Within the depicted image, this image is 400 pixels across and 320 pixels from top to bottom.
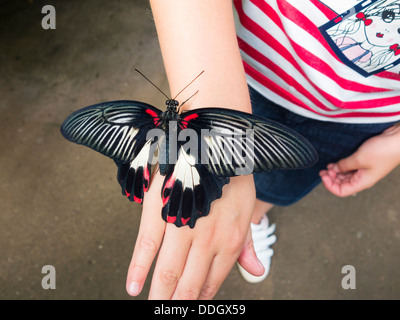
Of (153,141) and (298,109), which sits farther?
(298,109)

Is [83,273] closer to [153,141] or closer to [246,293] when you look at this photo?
[246,293]

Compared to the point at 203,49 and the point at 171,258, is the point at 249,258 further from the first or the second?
the point at 203,49

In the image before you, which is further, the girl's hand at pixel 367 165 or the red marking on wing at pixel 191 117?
the girl's hand at pixel 367 165

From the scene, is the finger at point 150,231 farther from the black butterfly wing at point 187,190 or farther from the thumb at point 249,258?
the thumb at point 249,258

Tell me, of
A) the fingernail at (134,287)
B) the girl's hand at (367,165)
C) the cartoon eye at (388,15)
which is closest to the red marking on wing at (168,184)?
the fingernail at (134,287)

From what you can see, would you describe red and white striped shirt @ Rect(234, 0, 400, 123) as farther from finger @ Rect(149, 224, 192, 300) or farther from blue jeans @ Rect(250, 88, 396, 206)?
finger @ Rect(149, 224, 192, 300)
